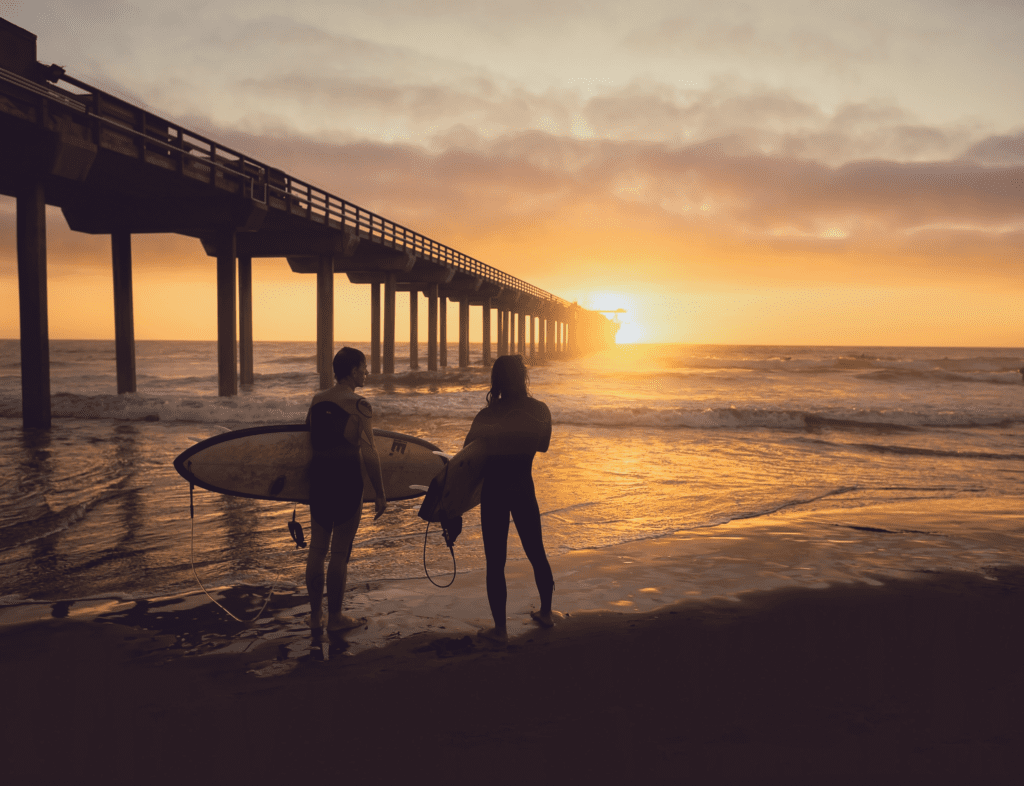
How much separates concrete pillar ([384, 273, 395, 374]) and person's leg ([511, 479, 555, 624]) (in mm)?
25890

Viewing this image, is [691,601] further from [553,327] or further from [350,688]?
[553,327]

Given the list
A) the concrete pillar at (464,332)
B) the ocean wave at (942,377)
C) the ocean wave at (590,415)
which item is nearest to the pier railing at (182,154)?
the ocean wave at (590,415)

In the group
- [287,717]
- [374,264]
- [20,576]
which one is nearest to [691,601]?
[287,717]

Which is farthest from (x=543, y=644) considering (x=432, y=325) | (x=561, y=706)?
(x=432, y=325)

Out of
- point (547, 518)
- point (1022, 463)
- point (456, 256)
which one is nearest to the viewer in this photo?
point (547, 518)

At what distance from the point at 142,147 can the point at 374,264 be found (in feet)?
45.8

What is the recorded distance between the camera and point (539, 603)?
4129 millimetres

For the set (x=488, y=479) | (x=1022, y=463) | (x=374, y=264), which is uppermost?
(x=374, y=264)

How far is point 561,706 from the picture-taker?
2.81 m

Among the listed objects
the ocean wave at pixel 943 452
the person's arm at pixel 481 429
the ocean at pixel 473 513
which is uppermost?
the person's arm at pixel 481 429

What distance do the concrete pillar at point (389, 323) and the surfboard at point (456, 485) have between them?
2582 centimetres

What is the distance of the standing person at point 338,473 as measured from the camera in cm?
346

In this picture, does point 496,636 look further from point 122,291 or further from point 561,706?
point 122,291

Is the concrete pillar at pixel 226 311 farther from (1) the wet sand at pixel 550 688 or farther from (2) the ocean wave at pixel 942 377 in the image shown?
(2) the ocean wave at pixel 942 377
